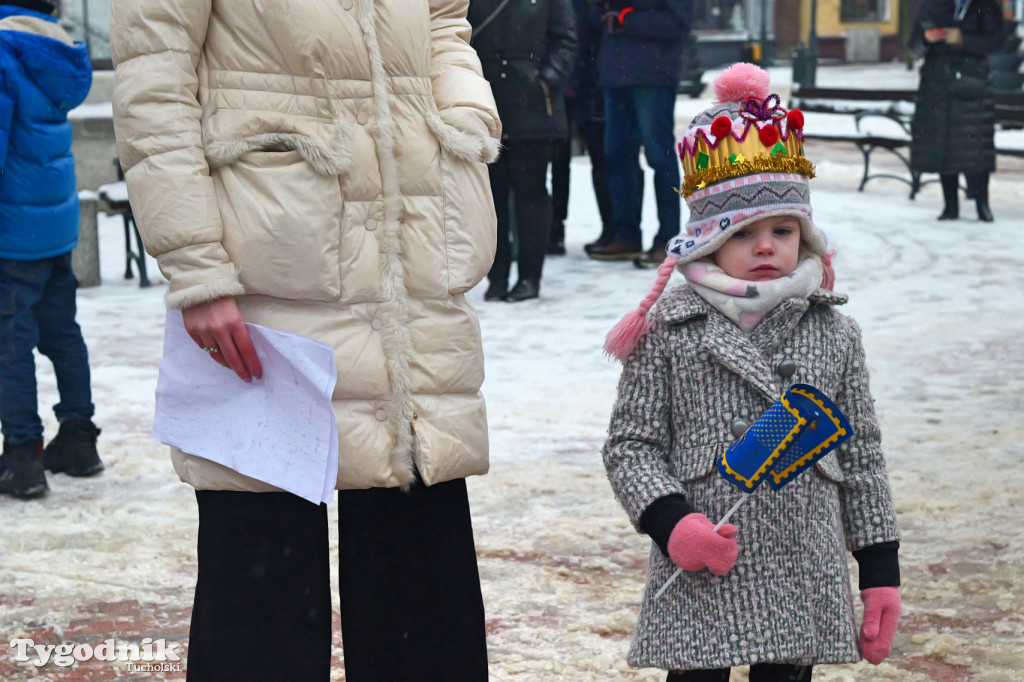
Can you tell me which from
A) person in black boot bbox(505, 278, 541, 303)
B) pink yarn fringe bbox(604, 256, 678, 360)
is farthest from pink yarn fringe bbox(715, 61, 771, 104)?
person in black boot bbox(505, 278, 541, 303)

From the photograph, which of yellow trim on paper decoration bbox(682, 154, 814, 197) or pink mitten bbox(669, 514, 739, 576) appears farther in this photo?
yellow trim on paper decoration bbox(682, 154, 814, 197)

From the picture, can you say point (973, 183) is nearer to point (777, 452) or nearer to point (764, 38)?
point (777, 452)

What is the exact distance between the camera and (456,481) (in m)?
2.65

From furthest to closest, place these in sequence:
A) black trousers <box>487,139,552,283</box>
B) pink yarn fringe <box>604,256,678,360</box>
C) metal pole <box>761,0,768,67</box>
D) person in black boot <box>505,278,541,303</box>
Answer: metal pole <box>761,0,768,67</box>
person in black boot <box>505,278,541,303</box>
black trousers <box>487,139,552,283</box>
pink yarn fringe <box>604,256,678,360</box>

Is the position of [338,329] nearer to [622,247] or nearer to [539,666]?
[539,666]

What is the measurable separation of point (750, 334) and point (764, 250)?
0.49 ft

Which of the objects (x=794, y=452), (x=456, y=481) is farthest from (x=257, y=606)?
(x=794, y=452)

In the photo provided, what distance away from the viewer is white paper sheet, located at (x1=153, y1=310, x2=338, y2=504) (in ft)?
7.99

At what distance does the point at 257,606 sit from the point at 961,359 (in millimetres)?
5096

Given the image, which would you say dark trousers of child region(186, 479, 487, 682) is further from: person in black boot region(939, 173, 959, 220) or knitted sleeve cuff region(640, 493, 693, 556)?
person in black boot region(939, 173, 959, 220)

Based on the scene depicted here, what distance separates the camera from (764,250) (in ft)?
8.17

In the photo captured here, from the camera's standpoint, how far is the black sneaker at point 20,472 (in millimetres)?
4758

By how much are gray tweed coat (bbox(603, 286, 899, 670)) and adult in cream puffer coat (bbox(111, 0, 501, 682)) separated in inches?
13.7

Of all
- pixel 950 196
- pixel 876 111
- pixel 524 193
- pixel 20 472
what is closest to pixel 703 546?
pixel 20 472
